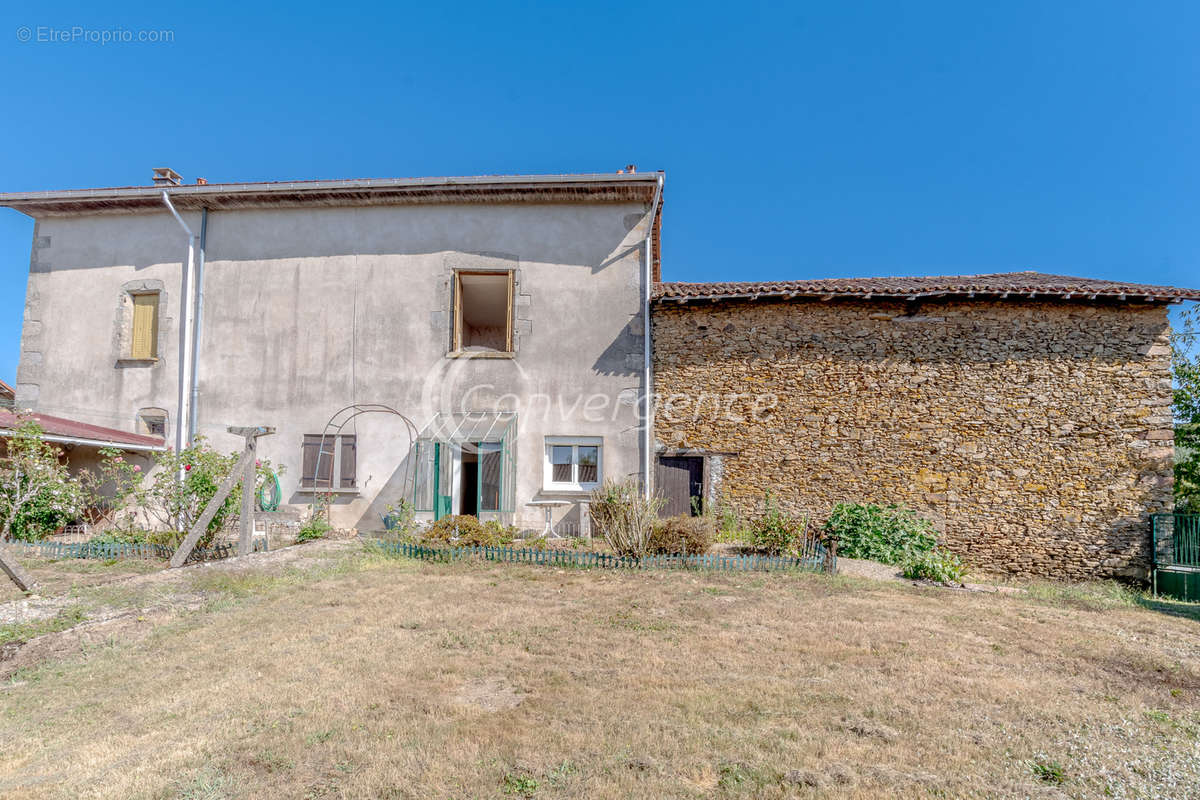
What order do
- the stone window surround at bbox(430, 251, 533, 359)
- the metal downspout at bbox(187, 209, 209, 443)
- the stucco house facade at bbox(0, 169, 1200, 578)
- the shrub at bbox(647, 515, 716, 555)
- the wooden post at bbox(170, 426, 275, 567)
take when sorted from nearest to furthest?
the wooden post at bbox(170, 426, 275, 567) → the shrub at bbox(647, 515, 716, 555) → the stucco house facade at bbox(0, 169, 1200, 578) → the stone window surround at bbox(430, 251, 533, 359) → the metal downspout at bbox(187, 209, 209, 443)

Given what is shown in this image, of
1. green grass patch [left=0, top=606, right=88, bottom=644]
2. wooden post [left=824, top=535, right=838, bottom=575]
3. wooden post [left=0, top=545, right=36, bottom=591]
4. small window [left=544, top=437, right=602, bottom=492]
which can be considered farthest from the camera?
small window [left=544, top=437, right=602, bottom=492]

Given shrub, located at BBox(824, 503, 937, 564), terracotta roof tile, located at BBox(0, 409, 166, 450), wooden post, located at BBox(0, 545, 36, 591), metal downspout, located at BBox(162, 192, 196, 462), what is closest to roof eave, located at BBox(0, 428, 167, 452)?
terracotta roof tile, located at BBox(0, 409, 166, 450)

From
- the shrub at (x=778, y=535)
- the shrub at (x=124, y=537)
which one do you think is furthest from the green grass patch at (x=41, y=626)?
the shrub at (x=778, y=535)

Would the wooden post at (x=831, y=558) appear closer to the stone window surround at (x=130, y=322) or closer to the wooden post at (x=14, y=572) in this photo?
the wooden post at (x=14, y=572)

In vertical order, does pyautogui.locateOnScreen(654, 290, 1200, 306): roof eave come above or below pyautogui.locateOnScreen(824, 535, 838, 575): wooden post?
above

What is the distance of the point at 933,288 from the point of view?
1133 cm

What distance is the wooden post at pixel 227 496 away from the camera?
8070 millimetres

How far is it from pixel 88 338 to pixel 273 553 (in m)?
7.79

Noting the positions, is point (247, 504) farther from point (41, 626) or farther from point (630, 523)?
point (630, 523)

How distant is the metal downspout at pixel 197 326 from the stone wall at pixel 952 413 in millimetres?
8956

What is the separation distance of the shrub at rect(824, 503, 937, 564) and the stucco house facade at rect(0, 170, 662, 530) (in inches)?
144

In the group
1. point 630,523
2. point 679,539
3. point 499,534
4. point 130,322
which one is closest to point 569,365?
point 499,534

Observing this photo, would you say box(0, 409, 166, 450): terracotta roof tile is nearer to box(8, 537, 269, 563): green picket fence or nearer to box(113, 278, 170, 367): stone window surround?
box(113, 278, 170, 367): stone window surround

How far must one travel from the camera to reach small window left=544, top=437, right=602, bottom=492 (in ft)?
39.4
